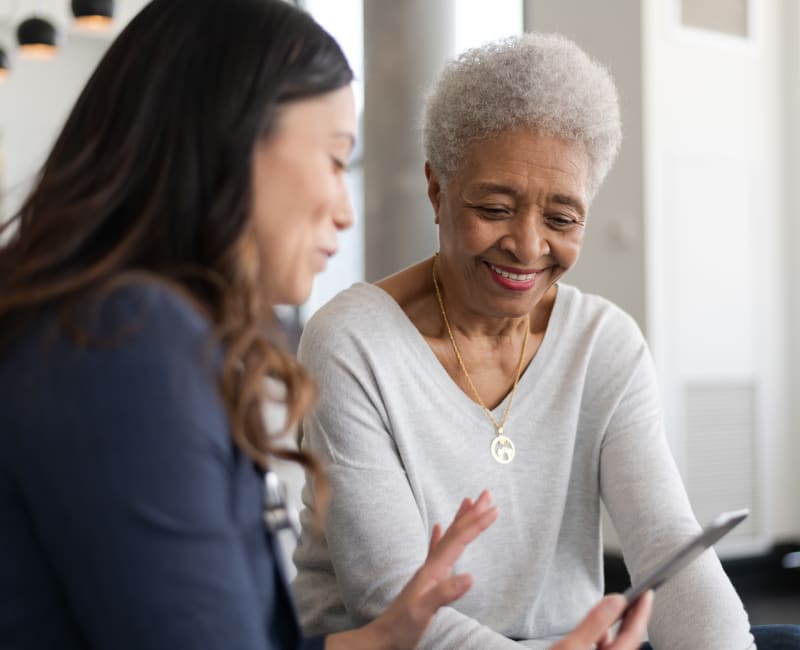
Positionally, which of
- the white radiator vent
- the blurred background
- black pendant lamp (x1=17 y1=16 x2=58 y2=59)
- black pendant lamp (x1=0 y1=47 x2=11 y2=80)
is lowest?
the white radiator vent

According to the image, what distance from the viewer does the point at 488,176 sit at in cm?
174

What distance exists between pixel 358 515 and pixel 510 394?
38 cm

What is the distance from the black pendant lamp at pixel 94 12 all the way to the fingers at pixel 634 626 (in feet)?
12.4

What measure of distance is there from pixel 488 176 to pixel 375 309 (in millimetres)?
281

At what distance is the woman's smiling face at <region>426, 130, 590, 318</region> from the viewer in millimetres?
1722

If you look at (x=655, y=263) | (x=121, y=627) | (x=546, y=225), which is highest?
(x=546, y=225)

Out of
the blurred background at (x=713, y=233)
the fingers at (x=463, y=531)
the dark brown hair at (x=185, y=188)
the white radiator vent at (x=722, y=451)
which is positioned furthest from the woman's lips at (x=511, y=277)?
the white radiator vent at (x=722, y=451)

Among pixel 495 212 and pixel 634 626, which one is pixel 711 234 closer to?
pixel 495 212

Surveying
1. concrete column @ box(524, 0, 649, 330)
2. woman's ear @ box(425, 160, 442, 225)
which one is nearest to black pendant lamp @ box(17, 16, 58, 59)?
concrete column @ box(524, 0, 649, 330)

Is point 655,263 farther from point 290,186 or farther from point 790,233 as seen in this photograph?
point 290,186

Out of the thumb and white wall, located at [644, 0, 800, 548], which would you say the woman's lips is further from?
white wall, located at [644, 0, 800, 548]

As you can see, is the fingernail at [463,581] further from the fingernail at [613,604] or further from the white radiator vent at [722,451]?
the white radiator vent at [722,451]

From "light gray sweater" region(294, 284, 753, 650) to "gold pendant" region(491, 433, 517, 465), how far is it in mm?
10

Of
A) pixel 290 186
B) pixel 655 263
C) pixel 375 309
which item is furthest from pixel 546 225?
pixel 655 263
